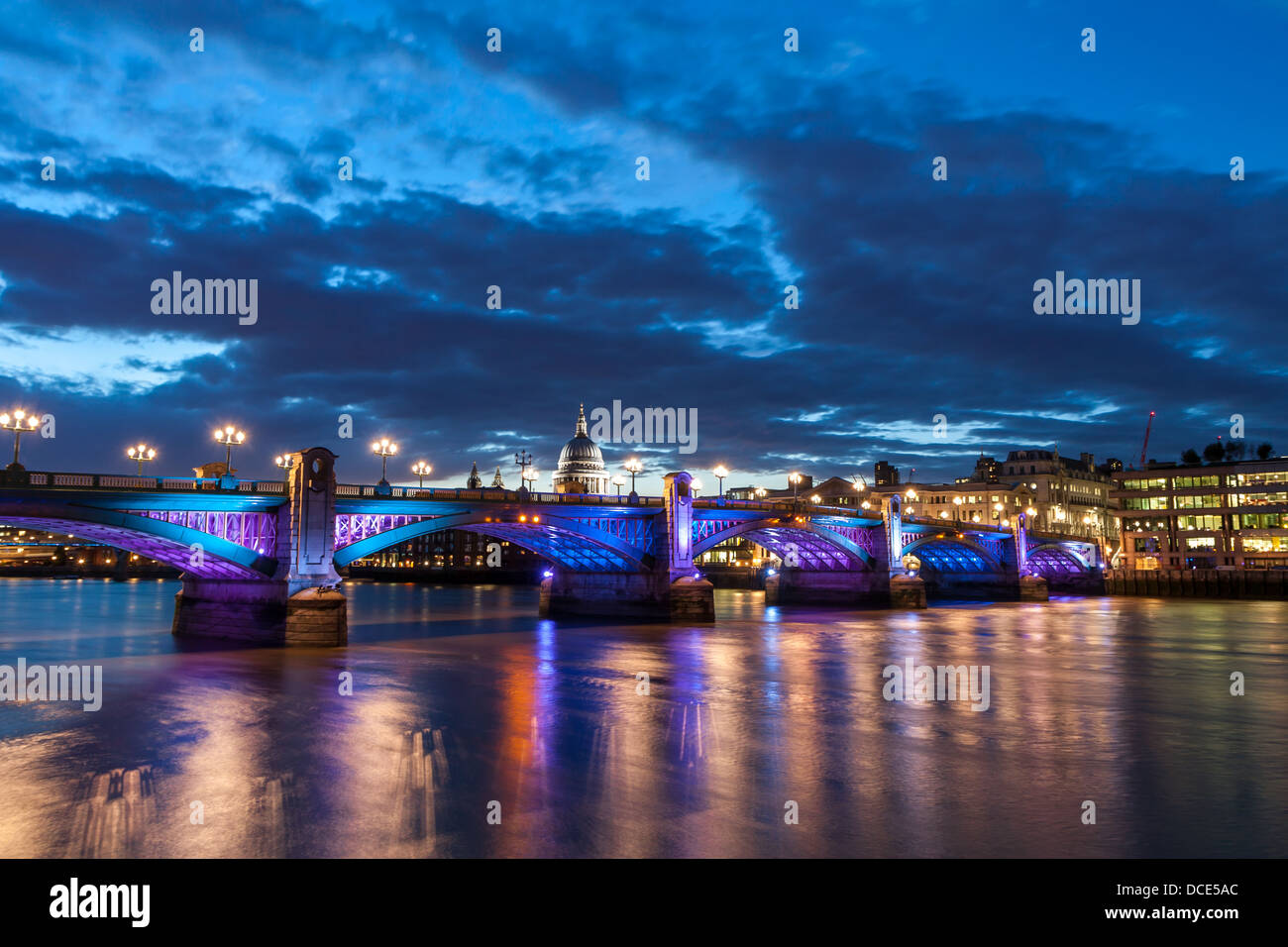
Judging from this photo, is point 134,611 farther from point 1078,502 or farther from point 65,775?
point 1078,502

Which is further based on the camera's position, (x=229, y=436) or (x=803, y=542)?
(x=803, y=542)

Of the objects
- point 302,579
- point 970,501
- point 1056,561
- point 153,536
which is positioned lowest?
point 1056,561

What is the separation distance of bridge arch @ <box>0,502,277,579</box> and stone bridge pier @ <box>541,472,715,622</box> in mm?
28058

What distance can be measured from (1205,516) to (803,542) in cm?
8617

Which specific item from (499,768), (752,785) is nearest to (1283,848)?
(752,785)

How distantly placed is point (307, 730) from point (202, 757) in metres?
3.35

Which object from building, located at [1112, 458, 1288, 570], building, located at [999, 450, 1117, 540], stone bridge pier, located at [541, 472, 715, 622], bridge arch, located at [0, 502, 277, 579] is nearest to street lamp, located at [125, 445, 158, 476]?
bridge arch, located at [0, 502, 277, 579]

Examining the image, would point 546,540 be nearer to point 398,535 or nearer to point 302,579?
point 398,535

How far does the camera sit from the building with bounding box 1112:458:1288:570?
12519 cm

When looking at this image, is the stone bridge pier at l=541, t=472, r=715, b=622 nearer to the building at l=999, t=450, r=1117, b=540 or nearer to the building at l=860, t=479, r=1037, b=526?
the building at l=860, t=479, r=1037, b=526

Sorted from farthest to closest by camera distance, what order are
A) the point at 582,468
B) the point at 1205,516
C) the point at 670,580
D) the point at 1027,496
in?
the point at 582,468 < the point at 1027,496 < the point at 1205,516 < the point at 670,580

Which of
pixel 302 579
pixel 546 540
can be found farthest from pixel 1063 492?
pixel 302 579

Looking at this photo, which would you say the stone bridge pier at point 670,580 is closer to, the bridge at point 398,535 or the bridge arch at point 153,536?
the bridge at point 398,535

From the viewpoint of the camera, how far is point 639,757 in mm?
19688
